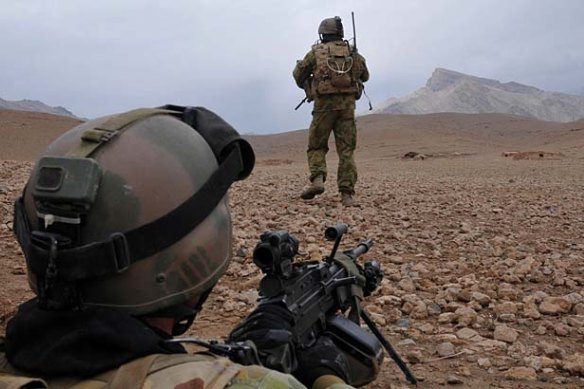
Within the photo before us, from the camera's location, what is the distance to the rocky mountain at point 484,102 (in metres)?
88.9

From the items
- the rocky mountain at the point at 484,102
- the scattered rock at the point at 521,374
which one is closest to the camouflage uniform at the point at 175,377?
the scattered rock at the point at 521,374

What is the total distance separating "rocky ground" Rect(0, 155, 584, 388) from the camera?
2859 mm

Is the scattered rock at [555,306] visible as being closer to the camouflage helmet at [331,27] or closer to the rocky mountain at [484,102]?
the camouflage helmet at [331,27]

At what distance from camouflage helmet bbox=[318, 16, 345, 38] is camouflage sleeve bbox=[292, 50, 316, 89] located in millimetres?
269

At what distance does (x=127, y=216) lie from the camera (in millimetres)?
1395

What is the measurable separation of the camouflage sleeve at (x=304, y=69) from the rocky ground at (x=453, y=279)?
4.49 feet

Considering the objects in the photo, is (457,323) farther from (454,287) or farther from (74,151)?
(74,151)

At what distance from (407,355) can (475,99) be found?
92513mm

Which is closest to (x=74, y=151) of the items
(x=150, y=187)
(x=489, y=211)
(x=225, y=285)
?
(x=150, y=187)

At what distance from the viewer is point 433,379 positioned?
2729mm

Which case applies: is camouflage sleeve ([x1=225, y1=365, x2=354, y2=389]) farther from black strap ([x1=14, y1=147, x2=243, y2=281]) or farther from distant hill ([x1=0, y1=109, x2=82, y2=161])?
distant hill ([x1=0, y1=109, x2=82, y2=161])

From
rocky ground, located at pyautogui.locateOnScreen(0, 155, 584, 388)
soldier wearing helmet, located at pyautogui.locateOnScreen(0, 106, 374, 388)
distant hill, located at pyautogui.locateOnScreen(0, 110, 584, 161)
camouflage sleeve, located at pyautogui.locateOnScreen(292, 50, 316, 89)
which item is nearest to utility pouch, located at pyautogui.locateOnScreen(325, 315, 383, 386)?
soldier wearing helmet, located at pyautogui.locateOnScreen(0, 106, 374, 388)

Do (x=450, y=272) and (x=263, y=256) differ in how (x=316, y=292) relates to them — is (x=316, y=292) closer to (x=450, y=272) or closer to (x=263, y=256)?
(x=263, y=256)

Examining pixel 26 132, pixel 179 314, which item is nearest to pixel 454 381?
pixel 179 314
